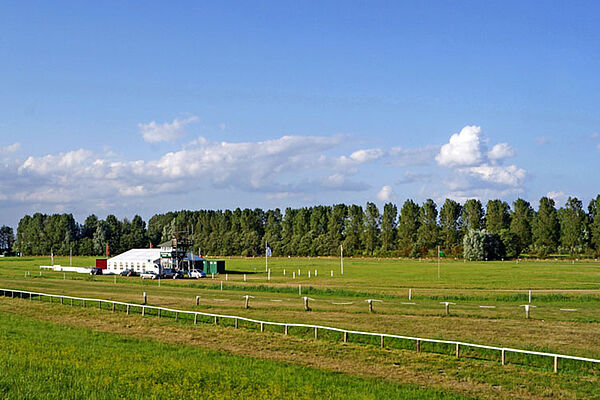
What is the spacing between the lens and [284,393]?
19406mm

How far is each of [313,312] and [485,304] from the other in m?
14.8

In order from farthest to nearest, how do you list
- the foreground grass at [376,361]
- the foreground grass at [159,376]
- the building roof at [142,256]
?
the building roof at [142,256], the foreground grass at [376,361], the foreground grass at [159,376]

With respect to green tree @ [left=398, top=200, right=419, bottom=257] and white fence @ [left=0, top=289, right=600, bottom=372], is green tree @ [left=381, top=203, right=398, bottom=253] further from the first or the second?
white fence @ [left=0, top=289, right=600, bottom=372]

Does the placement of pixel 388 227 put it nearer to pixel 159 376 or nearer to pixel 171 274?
pixel 171 274

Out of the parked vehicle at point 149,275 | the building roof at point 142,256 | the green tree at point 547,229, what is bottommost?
the parked vehicle at point 149,275

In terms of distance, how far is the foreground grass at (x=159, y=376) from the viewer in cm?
1914

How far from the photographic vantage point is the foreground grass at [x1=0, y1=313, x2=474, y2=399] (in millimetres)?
19141

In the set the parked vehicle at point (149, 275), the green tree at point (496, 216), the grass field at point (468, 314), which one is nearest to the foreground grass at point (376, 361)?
the grass field at point (468, 314)

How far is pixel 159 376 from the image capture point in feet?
70.2

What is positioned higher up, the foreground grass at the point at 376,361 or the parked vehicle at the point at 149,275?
the foreground grass at the point at 376,361

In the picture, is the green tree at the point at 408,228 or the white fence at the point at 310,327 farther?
the green tree at the point at 408,228

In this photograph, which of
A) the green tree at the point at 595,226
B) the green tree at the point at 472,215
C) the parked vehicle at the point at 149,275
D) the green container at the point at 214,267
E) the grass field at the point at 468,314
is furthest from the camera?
the green tree at the point at 472,215

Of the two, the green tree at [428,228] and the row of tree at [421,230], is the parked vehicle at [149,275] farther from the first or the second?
the green tree at [428,228]

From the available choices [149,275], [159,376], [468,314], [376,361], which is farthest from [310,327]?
[149,275]
